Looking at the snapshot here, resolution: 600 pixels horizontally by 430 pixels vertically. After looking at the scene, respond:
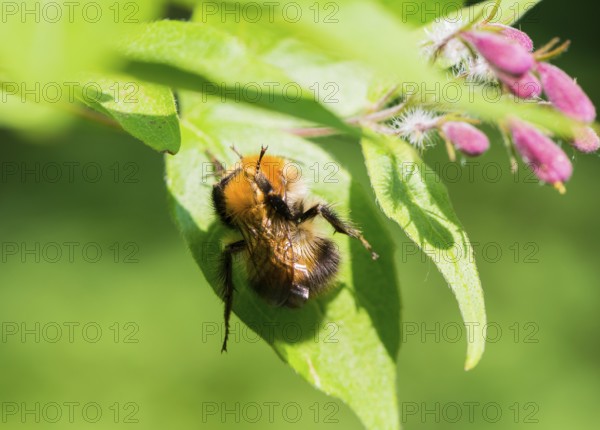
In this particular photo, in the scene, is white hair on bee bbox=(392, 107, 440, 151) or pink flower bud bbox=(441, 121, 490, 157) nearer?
pink flower bud bbox=(441, 121, 490, 157)

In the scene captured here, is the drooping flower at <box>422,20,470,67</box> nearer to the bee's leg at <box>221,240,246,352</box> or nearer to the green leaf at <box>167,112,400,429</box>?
the green leaf at <box>167,112,400,429</box>

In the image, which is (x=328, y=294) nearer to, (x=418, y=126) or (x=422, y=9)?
(x=418, y=126)

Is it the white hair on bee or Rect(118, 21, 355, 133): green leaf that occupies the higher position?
Rect(118, 21, 355, 133): green leaf

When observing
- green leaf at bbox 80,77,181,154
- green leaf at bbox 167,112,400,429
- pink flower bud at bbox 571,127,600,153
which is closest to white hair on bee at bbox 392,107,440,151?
green leaf at bbox 167,112,400,429

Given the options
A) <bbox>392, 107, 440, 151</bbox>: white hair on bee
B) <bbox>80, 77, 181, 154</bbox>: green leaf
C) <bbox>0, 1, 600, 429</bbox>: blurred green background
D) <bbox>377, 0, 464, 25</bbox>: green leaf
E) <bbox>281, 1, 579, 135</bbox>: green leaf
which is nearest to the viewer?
<bbox>281, 1, 579, 135</bbox>: green leaf

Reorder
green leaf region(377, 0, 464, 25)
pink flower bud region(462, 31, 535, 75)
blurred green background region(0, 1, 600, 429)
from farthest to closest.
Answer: blurred green background region(0, 1, 600, 429) < green leaf region(377, 0, 464, 25) < pink flower bud region(462, 31, 535, 75)

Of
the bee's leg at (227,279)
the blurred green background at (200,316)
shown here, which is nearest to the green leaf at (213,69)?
the bee's leg at (227,279)

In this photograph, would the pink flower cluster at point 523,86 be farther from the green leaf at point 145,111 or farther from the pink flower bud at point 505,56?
the green leaf at point 145,111
